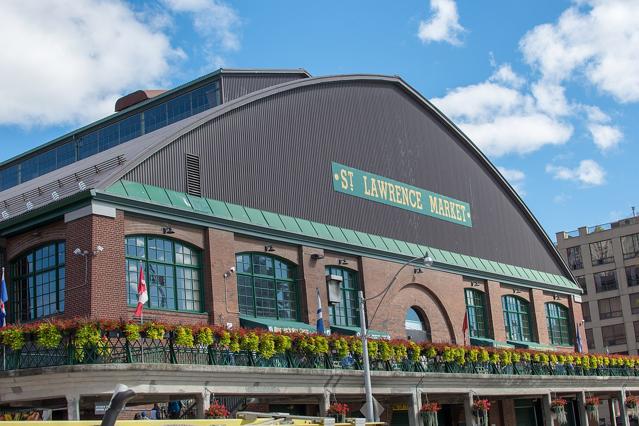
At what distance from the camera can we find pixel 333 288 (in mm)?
41156

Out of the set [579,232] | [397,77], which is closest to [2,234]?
[397,77]

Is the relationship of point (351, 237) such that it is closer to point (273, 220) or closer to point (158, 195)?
point (273, 220)

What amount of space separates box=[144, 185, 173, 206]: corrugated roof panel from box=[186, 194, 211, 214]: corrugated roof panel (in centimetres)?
128

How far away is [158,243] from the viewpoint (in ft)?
113

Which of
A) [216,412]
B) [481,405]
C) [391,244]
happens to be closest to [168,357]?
[216,412]

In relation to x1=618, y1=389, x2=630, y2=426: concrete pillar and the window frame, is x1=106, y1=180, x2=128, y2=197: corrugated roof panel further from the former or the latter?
x1=618, y1=389, x2=630, y2=426: concrete pillar

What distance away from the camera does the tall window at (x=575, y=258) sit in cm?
10950

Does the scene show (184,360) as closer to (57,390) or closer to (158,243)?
(57,390)

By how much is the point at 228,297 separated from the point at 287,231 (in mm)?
4876

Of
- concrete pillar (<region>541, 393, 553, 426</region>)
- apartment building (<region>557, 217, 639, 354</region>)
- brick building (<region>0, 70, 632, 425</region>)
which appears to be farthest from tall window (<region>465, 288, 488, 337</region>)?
apartment building (<region>557, 217, 639, 354</region>)

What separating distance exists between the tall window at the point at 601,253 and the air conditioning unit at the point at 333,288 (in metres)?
73.5

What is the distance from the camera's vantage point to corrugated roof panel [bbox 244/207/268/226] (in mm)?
38219

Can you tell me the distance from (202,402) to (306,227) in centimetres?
1409

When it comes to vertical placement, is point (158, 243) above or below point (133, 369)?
above
